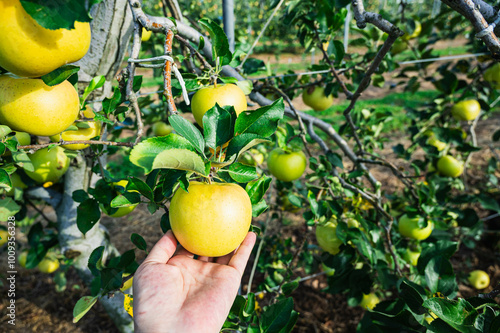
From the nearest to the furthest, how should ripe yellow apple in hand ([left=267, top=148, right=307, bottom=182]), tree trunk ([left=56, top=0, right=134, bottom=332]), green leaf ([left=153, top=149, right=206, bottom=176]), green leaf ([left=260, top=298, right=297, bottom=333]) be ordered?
green leaf ([left=153, top=149, right=206, bottom=176]), green leaf ([left=260, top=298, right=297, bottom=333]), tree trunk ([left=56, top=0, right=134, bottom=332]), ripe yellow apple in hand ([left=267, top=148, right=307, bottom=182])

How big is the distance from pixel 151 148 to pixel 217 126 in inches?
6.2

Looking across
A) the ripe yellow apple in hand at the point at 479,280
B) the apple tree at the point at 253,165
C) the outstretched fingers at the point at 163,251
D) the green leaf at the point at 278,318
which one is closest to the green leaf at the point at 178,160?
the apple tree at the point at 253,165

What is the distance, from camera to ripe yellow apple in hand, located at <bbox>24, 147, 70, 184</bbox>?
93 cm

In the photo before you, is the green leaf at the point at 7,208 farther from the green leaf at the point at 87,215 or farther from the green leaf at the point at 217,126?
the green leaf at the point at 217,126

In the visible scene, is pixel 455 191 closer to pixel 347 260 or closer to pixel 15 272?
pixel 347 260

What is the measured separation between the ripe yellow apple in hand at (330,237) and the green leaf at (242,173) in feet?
2.28

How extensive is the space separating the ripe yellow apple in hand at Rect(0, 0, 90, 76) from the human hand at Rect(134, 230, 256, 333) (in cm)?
41

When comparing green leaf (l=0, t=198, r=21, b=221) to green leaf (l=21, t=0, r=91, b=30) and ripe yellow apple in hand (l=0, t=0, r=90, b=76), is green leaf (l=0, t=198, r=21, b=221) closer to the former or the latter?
ripe yellow apple in hand (l=0, t=0, r=90, b=76)

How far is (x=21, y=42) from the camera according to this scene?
454 mm

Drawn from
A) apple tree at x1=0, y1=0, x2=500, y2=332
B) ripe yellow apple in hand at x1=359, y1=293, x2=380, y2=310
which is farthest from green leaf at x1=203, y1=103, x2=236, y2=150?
ripe yellow apple in hand at x1=359, y1=293, x2=380, y2=310

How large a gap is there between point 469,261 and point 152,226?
251 centimetres

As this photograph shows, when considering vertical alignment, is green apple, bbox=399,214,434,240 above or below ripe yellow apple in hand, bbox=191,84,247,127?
below

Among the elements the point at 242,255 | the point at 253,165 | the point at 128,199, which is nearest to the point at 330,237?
the point at 253,165

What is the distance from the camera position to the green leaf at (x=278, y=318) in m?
0.75
